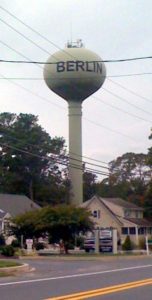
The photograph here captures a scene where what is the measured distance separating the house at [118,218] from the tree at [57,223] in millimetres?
27917

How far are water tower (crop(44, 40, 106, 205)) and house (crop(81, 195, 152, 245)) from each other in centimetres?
762

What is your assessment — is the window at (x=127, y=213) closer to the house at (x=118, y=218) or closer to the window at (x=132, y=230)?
the house at (x=118, y=218)

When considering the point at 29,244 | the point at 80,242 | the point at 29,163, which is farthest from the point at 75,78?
the point at 29,163

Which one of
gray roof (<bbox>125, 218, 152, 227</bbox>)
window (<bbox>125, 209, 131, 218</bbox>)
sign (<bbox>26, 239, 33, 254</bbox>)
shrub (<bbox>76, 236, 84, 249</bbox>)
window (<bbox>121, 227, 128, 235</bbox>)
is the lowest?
sign (<bbox>26, 239, 33, 254</bbox>)

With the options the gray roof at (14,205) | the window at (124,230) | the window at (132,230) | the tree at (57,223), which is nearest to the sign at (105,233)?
the tree at (57,223)

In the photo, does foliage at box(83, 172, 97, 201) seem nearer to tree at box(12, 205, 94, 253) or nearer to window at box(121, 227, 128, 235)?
window at box(121, 227, 128, 235)

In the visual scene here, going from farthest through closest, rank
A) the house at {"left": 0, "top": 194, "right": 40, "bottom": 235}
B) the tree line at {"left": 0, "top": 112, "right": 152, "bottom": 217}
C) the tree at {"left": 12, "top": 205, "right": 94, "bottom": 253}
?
1. the tree line at {"left": 0, "top": 112, "right": 152, "bottom": 217}
2. the house at {"left": 0, "top": 194, "right": 40, "bottom": 235}
3. the tree at {"left": 12, "top": 205, "right": 94, "bottom": 253}

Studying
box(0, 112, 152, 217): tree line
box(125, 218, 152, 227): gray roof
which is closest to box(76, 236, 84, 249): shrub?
box(125, 218, 152, 227): gray roof

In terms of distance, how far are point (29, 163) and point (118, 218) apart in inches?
847

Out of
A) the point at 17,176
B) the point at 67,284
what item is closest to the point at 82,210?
the point at 67,284

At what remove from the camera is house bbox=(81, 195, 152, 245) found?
82.0 metres

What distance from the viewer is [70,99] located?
7575 cm

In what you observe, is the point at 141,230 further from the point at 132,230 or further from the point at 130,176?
the point at 130,176

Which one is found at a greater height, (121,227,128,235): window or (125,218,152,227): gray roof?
(125,218,152,227): gray roof
